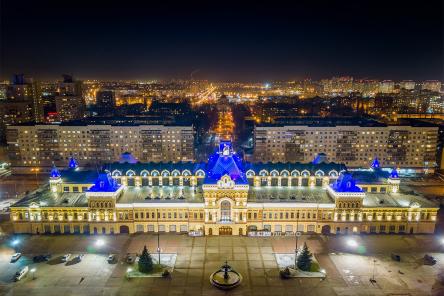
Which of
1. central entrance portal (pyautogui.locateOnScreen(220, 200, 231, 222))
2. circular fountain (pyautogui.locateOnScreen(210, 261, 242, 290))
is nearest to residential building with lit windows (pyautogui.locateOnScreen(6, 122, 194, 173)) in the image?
central entrance portal (pyautogui.locateOnScreen(220, 200, 231, 222))

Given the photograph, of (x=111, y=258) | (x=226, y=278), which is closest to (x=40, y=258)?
(x=111, y=258)

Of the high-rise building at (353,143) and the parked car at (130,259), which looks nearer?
the parked car at (130,259)

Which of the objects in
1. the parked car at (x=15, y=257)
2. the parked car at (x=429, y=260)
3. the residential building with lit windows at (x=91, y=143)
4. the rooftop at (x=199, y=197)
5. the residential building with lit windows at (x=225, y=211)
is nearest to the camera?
the parked car at (x=429, y=260)

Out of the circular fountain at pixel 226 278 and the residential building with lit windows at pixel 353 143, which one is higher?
the residential building with lit windows at pixel 353 143

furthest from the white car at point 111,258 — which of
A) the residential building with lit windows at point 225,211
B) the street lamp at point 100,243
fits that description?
the residential building with lit windows at point 225,211

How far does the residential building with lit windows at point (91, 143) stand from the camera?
439 ft

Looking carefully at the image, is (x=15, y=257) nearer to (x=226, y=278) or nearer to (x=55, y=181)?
(x=55, y=181)

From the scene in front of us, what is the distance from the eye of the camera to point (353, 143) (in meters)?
135

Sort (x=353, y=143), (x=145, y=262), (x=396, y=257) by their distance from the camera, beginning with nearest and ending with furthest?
(x=145, y=262)
(x=396, y=257)
(x=353, y=143)

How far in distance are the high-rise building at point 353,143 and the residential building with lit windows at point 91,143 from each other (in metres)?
31.8

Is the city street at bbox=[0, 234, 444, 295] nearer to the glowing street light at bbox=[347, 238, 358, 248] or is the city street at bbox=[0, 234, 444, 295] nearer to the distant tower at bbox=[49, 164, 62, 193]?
the glowing street light at bbox=[347, 238, 358, 248]

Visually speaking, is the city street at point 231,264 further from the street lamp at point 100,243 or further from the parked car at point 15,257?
the parked car at point 15,257

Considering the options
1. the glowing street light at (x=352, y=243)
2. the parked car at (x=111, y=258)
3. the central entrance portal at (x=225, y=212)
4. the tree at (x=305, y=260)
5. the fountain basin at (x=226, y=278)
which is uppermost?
the central entrance portal at (x=225, y=212)

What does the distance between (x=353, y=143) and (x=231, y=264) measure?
8169 cm
